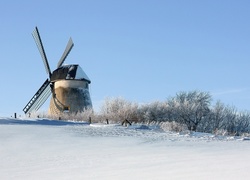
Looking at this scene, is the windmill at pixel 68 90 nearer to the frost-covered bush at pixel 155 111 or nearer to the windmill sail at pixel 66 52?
the windmill sail at pixel 66 52

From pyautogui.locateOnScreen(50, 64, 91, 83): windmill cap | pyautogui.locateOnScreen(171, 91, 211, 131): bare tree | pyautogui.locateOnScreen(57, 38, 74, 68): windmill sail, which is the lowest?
pyautogui.locateOnScreen(171, 91, 211, 131): bare tree

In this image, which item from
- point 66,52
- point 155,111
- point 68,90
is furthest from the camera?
point 155,111

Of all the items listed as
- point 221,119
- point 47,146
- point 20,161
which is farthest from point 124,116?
point 20,161

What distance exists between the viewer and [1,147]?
1237 centimetres

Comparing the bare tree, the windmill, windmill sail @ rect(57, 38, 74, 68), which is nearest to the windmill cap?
the windmill

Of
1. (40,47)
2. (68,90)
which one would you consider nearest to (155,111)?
(68,90)

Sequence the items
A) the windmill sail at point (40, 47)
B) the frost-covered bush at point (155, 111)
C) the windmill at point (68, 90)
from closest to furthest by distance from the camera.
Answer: the windmill at point (68, 90) < the windmill sail at point (40, 47) < the frost-covered bush at point (155, 111)

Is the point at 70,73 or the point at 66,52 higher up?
the point at 66,52

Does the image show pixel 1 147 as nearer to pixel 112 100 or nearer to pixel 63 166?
pixel 63 166

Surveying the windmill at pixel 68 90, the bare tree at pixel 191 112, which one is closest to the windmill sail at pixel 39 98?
the windmill at pixel 68 90

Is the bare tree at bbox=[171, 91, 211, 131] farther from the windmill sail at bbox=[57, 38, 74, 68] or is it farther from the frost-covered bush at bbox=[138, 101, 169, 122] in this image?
the windmill sail at bbox=[57, 38, 74, 68]

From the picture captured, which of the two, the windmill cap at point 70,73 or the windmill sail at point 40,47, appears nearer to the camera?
the windmill cap at point 70,73

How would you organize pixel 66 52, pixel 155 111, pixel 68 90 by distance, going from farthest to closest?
pixel 155 111 → pixel 66 52 → pixel 68 90

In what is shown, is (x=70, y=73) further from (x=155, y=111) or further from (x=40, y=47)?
(x=155, y=111)
